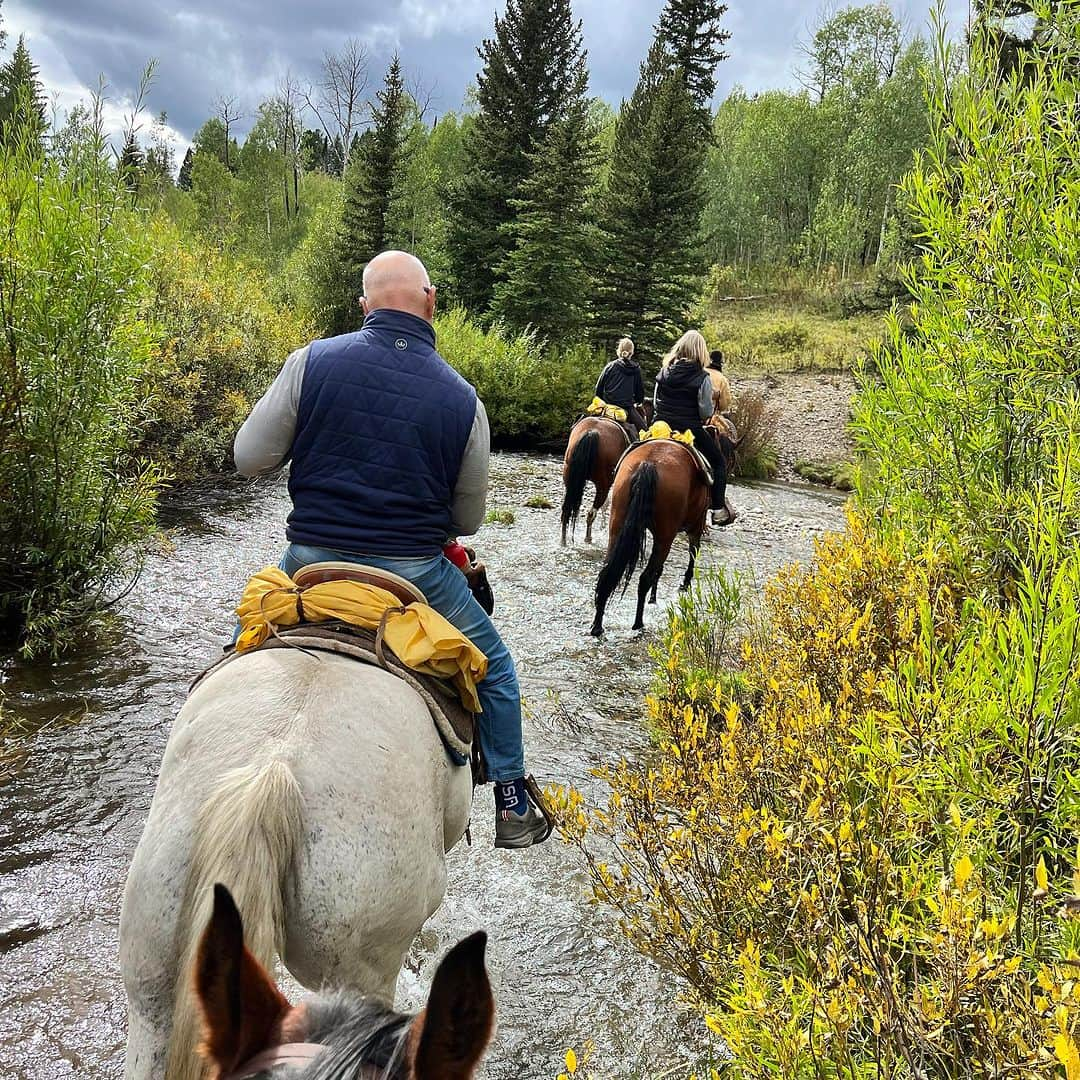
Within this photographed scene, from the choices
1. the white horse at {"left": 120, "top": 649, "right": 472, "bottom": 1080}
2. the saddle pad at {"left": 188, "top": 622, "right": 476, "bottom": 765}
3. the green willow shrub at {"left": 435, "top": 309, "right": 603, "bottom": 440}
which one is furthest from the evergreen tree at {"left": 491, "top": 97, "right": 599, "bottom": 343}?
the white horse at {"left": 120, "top": 649, "right": 472, "bottom": 1080}

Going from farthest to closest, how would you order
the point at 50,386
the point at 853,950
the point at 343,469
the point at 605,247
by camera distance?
the point at 605,247, the point at 50,386, the point at 343,469, the point at 853,950

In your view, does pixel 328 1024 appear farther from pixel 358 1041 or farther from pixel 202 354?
pixel 202 354

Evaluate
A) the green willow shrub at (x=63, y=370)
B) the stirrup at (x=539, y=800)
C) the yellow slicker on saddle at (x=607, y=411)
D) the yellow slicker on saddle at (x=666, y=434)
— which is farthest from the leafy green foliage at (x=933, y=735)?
the yellow slicker on saddle at (x=607, y=411)

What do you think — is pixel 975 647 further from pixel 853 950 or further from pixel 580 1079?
pixel 580 1079

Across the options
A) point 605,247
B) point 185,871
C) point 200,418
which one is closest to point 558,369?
point 605,247

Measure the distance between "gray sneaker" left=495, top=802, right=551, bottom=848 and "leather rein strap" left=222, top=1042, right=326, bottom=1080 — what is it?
82.5 inches

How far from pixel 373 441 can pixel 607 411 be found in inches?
325

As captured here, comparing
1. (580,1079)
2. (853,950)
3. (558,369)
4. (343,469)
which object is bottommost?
(580,1079)

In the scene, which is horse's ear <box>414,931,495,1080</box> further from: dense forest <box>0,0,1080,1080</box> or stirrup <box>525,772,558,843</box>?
stirrup <box>525,772,558,843</box>

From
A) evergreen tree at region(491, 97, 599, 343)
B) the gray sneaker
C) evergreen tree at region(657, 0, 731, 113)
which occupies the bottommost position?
the gray sneaker

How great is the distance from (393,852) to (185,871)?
48cm

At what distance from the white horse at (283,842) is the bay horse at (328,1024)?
506 mm

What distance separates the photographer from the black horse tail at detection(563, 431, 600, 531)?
9.82 metres

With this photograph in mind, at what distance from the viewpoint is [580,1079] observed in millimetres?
2639
